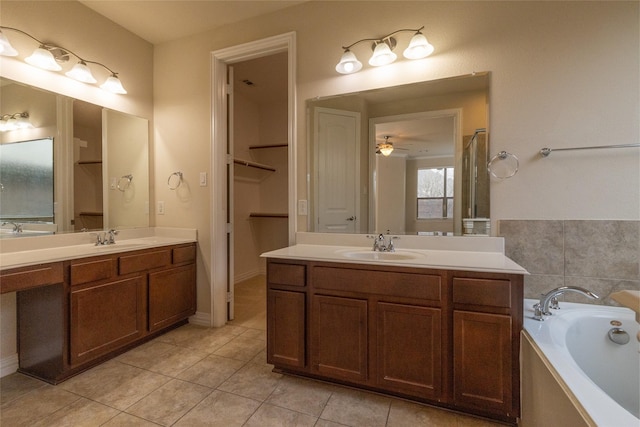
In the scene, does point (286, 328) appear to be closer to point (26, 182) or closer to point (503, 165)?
point (503, 165)

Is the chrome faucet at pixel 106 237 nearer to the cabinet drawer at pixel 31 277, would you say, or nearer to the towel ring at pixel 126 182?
the towel ring at pixel 126 182

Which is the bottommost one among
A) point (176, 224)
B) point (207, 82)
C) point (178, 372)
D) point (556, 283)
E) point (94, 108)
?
point (178, 372)

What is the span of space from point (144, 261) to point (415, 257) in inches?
80.6

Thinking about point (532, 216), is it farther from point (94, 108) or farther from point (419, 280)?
point (94, 108)

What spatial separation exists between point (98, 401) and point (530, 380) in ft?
7.35

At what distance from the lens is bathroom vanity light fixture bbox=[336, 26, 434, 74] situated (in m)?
1.84

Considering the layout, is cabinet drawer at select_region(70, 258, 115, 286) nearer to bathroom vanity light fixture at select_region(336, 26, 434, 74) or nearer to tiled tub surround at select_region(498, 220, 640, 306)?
bathroom vanity light fixture at select_region(336, 26, 434, 74)

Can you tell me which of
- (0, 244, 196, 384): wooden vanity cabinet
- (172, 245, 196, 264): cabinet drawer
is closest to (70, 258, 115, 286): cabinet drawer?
(0, 244, 196, 384): wooden vanity cabinet

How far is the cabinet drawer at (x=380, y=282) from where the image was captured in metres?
1.50

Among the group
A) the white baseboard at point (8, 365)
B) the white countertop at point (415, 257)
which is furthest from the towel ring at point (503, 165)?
the white baseboard at point (8, 365)

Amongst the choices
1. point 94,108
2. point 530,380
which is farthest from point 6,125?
point 530,380

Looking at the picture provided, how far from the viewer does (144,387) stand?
Answer: 1722mm

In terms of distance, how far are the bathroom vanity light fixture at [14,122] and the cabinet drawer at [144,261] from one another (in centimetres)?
110

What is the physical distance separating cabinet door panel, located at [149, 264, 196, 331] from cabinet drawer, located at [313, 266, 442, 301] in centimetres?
146
